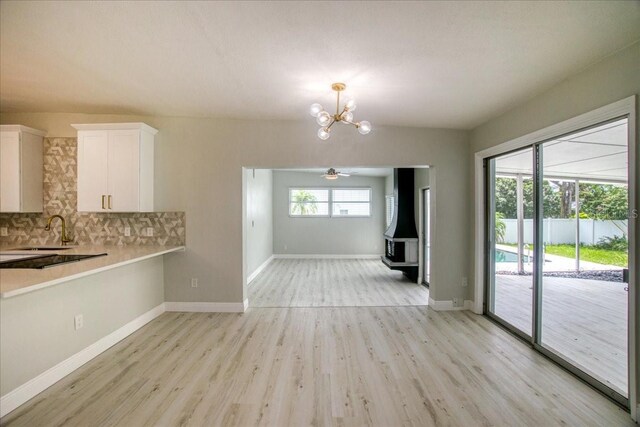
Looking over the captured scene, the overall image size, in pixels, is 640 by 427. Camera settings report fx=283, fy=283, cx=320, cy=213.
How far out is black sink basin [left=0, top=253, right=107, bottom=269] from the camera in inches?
91.6

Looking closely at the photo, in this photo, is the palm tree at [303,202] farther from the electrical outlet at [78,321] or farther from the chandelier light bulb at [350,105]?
the electrical outlet at [78,321]

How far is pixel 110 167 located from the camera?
3.40 metres

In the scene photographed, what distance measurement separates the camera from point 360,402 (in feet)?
6.76

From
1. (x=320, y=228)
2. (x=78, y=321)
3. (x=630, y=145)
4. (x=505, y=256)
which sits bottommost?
(x=78, y=321)

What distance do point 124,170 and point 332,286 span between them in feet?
12.4

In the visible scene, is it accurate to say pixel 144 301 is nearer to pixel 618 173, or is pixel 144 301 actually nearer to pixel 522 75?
pixel 522 75

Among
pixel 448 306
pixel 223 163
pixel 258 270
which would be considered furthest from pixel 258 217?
pixel 448 306

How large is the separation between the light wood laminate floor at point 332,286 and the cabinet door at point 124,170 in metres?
2.17

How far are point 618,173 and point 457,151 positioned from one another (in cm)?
193

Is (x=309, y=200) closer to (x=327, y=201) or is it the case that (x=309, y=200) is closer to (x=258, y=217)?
(x=327, y=201)

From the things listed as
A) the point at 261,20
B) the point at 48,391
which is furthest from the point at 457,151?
the point at 48,391

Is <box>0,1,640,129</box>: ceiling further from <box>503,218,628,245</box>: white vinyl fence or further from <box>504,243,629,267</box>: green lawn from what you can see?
<box>504,243,629,267</box>: green lawn

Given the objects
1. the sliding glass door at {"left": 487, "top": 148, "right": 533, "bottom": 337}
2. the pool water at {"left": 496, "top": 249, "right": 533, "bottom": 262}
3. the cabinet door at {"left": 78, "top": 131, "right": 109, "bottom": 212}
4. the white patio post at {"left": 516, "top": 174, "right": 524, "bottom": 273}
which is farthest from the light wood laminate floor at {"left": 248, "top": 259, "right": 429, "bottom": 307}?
the cabinet door at {"left": 78, "top": 131, "right": 109, "bottom": 212}

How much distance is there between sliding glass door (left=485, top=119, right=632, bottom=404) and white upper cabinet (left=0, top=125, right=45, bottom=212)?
18.9 ft
